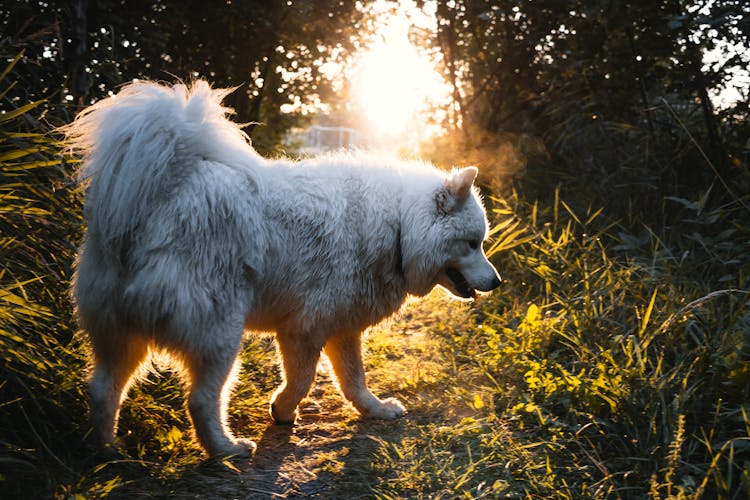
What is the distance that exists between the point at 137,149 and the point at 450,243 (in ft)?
6.07

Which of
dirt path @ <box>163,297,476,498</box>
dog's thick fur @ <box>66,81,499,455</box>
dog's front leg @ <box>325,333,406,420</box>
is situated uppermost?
dog's thick fur @ <box>66,81,499,455</box>

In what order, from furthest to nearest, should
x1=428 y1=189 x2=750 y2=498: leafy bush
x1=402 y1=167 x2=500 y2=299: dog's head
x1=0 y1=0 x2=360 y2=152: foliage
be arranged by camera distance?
1. x1=0 y1=0 x2=360 y2=152: foliage
2. x1=402 y1=167 x2=500 y2=299: dog's head
3. x1=428 y1=189 x2=750 y2=498: leafy bush

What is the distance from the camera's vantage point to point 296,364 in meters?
3.70

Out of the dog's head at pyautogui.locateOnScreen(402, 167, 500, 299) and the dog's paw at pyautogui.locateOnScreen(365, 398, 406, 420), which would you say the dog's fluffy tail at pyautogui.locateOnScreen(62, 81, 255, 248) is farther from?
the dog's paw at pyautogui.locateOnScreen(365, 398, 406, 420)

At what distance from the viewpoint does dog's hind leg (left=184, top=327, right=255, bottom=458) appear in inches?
122

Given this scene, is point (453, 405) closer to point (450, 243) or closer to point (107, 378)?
point (450, 243)

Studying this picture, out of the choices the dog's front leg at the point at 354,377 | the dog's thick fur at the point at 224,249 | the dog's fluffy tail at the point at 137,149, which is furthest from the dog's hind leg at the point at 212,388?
the dog's front leg at the point at 354,377

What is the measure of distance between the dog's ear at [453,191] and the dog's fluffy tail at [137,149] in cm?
135

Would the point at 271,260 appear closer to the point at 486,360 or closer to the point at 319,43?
the point at 486,360

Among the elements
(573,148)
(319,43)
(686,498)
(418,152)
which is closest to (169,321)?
(686,498)

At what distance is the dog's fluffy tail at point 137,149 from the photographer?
301 centimetres

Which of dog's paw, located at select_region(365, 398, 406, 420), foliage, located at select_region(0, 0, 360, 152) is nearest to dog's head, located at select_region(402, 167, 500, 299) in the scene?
dog's paw, located at select_region(365, 398, 406, 420)

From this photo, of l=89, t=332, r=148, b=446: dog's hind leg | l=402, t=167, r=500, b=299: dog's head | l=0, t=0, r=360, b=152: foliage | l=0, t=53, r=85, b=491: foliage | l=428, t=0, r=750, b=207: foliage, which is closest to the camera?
l=0, t=53, r=85, b=491: foliage

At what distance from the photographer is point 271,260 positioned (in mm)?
3438
